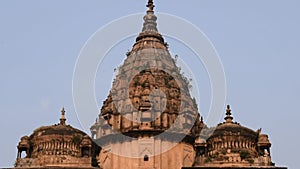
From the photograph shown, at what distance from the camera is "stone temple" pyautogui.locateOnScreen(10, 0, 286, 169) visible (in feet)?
153

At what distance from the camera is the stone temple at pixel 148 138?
46.5m

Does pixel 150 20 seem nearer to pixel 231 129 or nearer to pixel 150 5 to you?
pixel 150 5

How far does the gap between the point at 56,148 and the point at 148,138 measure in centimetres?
725

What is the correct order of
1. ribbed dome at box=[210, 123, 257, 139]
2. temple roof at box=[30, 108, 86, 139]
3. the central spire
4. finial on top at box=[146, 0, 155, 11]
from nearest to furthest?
1. ribbed dome at box=[210, 123, 257, 139]
2. temple roof at box=[30, 108, 86, 139]
3. the central spire
4. finial on top at box=[146, 0, 155, 11]

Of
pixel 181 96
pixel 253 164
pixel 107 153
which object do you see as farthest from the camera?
pixel 181 96

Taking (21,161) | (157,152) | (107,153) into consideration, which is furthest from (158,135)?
(21,161)

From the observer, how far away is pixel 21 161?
46875mm

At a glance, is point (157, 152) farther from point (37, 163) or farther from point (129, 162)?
point (37, 163)

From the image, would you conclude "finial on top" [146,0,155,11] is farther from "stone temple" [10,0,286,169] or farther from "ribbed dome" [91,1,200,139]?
"stone temple" [10,0,286,169]

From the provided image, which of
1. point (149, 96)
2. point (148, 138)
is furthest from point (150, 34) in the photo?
point (148, 138)

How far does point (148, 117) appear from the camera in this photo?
48.1m

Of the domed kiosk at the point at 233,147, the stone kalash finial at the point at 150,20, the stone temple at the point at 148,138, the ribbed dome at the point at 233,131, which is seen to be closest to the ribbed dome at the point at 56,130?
the stone temple at the point at 148,138

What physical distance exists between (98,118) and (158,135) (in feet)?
20.2

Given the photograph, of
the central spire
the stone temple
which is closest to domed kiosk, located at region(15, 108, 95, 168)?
the stone temple
